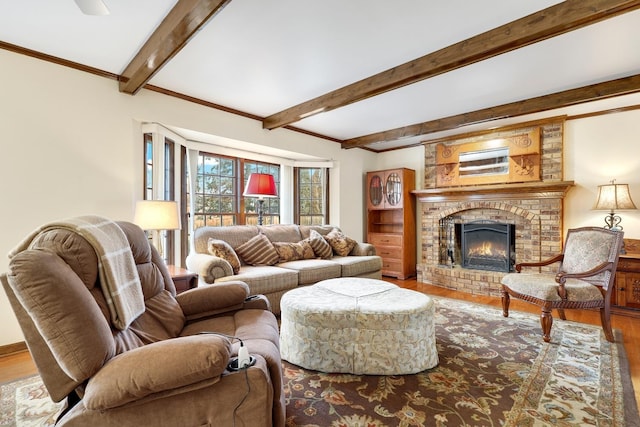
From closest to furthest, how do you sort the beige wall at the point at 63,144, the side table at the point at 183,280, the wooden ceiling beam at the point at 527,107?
the beige wall at the point at 63,144 < the side table at the point at 183,280 < the wooden ceiling beam at the point at 527,107

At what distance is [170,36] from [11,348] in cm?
273

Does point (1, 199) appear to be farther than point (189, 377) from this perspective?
Yes

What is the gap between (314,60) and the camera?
262 centimetres

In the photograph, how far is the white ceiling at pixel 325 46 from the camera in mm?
1963

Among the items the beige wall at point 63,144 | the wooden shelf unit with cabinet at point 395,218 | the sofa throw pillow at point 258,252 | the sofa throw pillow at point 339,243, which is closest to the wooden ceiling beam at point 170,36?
the beige wall at point 63,144

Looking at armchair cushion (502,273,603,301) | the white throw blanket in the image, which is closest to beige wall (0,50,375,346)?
the white throw blanket

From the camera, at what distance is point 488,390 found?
6.14 feet

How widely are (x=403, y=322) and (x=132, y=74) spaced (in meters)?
2.99

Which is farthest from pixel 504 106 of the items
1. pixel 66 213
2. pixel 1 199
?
pixel 1 199

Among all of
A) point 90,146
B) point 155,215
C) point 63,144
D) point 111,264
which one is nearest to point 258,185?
point 155,215

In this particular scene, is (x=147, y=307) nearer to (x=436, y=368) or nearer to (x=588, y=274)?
(x=436, y=368)

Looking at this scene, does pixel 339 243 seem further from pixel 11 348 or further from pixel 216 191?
pixel 11 348

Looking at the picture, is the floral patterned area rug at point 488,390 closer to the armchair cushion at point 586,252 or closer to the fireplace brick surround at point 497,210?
the armchair cushion at point 586,252

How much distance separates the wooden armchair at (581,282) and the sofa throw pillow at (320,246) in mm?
2089
